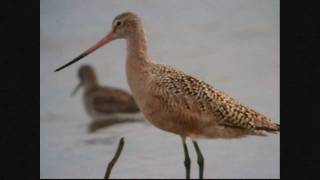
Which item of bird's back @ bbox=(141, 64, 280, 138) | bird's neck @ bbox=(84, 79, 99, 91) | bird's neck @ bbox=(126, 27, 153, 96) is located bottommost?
bird's back @ bbox=(141, 64, 280, 138)

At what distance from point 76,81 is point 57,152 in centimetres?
39

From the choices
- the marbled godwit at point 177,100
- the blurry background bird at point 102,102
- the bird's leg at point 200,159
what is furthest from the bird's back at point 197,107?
the blurry background bird at point 102,102

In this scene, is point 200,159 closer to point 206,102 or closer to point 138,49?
point 206,102

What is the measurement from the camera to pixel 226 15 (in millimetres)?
4094

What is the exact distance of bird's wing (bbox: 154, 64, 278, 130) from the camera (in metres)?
3.77

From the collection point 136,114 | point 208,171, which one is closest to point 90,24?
point 136,114

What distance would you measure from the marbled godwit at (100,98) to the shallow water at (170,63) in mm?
140

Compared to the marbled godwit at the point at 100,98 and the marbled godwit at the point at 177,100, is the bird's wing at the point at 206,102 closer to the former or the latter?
the marbled godwit at the point at 177,100

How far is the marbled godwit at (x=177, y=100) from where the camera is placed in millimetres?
3754

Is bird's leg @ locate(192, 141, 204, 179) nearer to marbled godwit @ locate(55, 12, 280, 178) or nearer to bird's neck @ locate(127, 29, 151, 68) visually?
marbled godwit @ locate(55, 12, 280, 178)

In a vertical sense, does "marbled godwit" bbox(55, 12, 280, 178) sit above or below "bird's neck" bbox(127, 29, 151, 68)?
below

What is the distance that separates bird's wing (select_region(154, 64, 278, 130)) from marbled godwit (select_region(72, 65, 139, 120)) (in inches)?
22.5

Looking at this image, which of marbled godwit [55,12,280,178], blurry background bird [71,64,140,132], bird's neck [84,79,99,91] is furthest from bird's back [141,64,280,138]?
bird's neck [84,79,99,91]

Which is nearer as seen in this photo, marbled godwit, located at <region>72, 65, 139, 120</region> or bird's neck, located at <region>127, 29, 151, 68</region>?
bird's neck, located at <region>127, 29, 151, 68</region>
